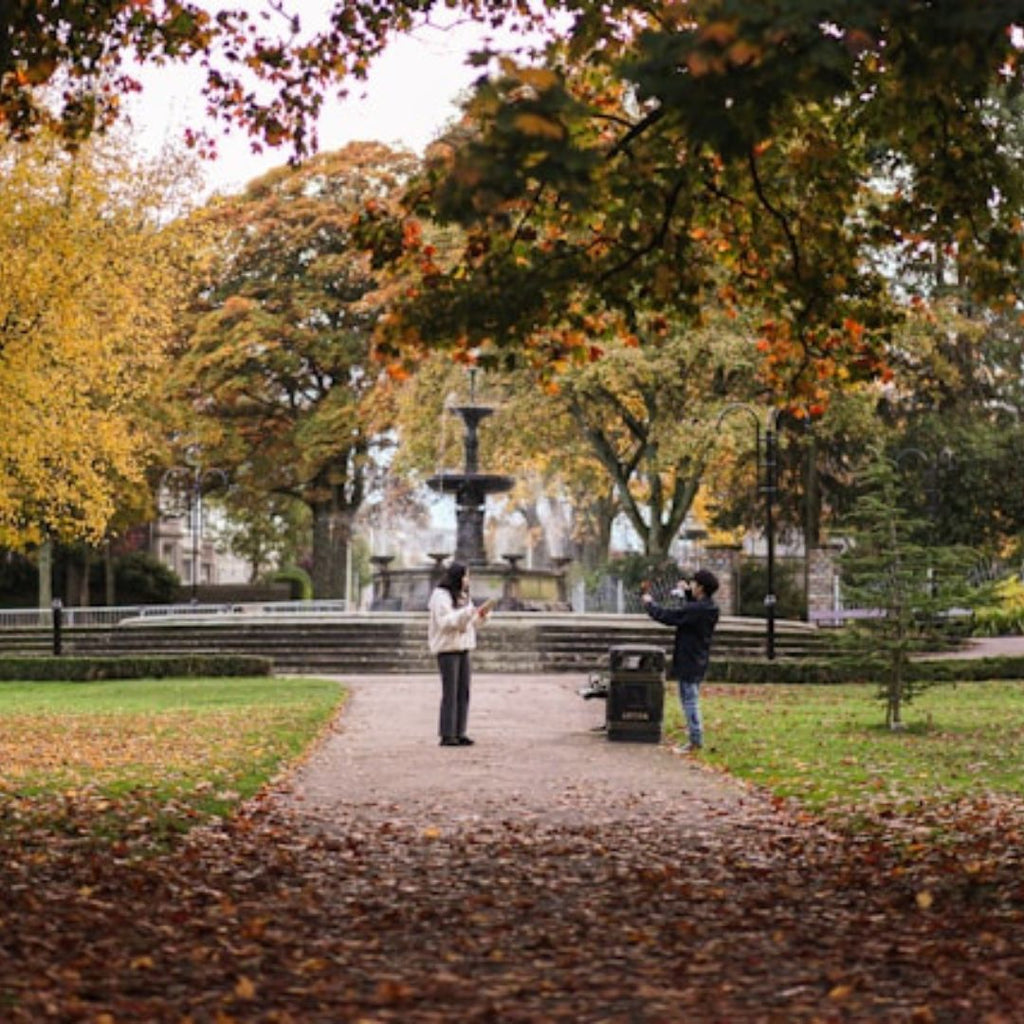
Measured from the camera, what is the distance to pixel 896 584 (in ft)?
60.2

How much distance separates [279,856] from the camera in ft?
31.1

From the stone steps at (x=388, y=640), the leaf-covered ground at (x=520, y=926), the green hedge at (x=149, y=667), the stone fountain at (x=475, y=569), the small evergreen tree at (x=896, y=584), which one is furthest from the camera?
the stone fountain at (x=475, y=569)

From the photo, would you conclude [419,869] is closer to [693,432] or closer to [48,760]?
[48,760]

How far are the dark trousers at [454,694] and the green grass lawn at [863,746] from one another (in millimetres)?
2238

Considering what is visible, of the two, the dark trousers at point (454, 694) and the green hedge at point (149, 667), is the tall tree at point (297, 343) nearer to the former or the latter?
the green hedge at point (149, 667)

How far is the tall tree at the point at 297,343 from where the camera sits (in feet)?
161

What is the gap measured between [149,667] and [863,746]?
16.5 m

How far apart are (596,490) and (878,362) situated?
122 feet

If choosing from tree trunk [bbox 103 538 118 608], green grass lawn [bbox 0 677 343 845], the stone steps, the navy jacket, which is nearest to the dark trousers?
green grass lawn [bbox 0 677 343 845]

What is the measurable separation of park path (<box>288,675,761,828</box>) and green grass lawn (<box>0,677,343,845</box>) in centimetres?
58

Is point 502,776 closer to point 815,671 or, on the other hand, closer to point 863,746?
point 863,746

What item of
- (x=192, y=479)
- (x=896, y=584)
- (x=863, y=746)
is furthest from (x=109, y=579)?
(x=863, y=746)

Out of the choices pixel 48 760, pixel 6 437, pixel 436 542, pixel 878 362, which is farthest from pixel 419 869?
pixel 436 542

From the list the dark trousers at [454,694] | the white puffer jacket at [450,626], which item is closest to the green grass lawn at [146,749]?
the dark trousers at [454,694]
